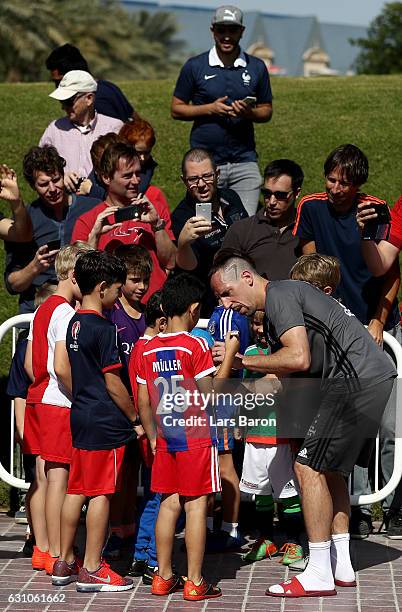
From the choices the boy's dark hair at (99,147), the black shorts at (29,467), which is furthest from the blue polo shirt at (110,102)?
the black shorts at (29,467)

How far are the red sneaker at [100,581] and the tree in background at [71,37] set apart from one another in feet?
90.5

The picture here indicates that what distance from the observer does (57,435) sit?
6.89 m

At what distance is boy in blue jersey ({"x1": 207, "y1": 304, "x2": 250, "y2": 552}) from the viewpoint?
718 cm

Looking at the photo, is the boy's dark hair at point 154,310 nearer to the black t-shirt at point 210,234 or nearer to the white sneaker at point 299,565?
the black t-shirt at point 210,234

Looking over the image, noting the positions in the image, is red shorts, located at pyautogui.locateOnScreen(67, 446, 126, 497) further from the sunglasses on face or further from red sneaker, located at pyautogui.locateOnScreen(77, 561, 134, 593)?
the sunglasses on face

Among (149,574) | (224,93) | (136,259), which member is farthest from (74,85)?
(149,574)

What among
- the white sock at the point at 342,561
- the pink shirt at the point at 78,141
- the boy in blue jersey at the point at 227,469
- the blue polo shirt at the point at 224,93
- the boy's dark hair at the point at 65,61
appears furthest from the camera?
the boy's dark hair at the point at 65,61

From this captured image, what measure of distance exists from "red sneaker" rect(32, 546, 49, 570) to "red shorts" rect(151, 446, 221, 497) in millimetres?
920

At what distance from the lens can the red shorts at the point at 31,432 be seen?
23.4ft

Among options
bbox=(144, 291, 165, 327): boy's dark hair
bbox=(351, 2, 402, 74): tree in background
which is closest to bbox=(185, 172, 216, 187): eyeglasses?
bbox=(144, 291, 165, 327): boy's dark hair

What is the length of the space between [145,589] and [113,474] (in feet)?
2.25

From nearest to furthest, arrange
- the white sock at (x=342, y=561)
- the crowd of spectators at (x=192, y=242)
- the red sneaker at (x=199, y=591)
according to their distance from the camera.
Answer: the red sneaker at (x=199, y=591), the white sock at (x=342, y=561), the crowd of spectators at (x=192, y=242)

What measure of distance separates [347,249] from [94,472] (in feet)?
7.74

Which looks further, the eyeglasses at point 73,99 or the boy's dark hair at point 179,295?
the eyeglasses at point 73,99
